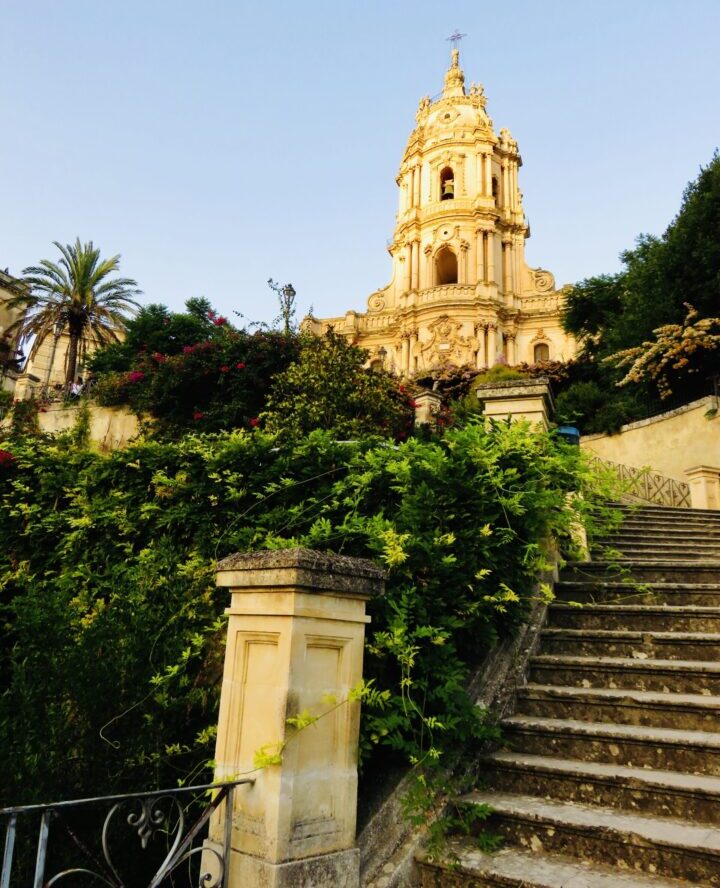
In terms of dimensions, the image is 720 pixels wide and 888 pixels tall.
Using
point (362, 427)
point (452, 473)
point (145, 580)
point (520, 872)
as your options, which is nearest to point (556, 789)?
point (520, 872)

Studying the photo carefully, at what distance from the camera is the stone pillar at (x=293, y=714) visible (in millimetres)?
2477

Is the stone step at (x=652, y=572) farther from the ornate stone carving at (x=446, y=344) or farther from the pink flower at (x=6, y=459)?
the ornate stone carving at (x=446, y=344)

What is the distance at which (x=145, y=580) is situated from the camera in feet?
15.2

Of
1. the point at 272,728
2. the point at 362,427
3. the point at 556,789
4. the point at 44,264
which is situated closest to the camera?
the point at 272,728

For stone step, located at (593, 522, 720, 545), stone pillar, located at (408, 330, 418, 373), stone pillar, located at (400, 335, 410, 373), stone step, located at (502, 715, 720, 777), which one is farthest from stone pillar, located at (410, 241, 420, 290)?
stone step, located at (502, 715, 720, 777)

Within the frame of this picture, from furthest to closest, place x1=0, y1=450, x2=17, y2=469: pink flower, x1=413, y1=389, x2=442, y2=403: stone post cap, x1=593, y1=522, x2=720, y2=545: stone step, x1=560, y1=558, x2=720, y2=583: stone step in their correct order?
x1=413, y1=389, x2=442, y2=403: stone post cap, x1=593, y1=522, x2=720, y2=545: stone step, x1=0, y1=450, x2=17, y2=469: pink flower, x1=560, y1=558, x2=720, y2=583: stone step

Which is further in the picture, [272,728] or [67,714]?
[67,714]

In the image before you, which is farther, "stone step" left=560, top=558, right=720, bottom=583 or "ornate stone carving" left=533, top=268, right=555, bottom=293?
"ornate stone carving" left=533, top=268, right=555, bottom=293

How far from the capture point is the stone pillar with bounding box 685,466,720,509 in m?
12.3

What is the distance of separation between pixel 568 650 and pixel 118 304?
26.3 meters

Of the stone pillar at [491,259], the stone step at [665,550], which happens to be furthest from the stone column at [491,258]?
the stone step at [665,550]

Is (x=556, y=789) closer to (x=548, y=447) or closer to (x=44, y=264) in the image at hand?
(x=548, y=447)

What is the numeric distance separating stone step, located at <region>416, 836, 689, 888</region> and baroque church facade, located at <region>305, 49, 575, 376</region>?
31730mm

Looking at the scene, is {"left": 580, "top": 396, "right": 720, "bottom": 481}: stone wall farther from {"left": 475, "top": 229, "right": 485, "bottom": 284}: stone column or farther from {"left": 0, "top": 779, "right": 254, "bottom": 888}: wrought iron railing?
{"left": 475, "top": 229, "right": 485, "bottom": 284}: stone column
